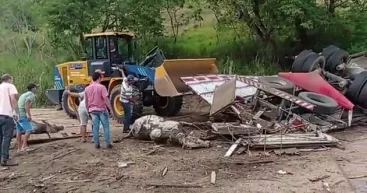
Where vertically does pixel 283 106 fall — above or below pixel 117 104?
above

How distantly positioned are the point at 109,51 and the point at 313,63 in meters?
6.11

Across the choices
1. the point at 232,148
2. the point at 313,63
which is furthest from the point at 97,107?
the point at 313,63

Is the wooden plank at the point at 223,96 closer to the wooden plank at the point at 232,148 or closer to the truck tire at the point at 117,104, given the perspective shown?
the wooden plank at the point at 232,148

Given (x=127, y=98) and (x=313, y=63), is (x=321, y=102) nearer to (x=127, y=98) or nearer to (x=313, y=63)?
(x=313, y=63)

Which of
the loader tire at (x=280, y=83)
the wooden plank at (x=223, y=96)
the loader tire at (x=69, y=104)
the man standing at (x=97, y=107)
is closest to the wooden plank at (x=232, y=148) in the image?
the wooden plank at (x=223, y=96)

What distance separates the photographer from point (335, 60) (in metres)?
15.7

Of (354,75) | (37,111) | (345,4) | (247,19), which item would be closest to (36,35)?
(37,111)

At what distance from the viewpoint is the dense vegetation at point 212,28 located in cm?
2047

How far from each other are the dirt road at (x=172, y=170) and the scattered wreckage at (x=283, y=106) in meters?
0.41

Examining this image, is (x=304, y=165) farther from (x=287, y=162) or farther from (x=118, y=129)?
(x=118, y=129)

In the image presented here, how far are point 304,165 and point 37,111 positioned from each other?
1284 cm

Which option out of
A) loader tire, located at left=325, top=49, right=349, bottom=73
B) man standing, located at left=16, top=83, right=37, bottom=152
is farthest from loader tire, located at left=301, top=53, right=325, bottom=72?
man standing, located at left=16, top=83, right=37, bottom=152

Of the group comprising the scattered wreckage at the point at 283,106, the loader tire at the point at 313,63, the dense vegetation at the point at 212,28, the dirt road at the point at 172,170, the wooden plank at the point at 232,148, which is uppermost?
the dense vegetation at the point at 212,28

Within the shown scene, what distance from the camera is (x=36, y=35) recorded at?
3134 centimetres
